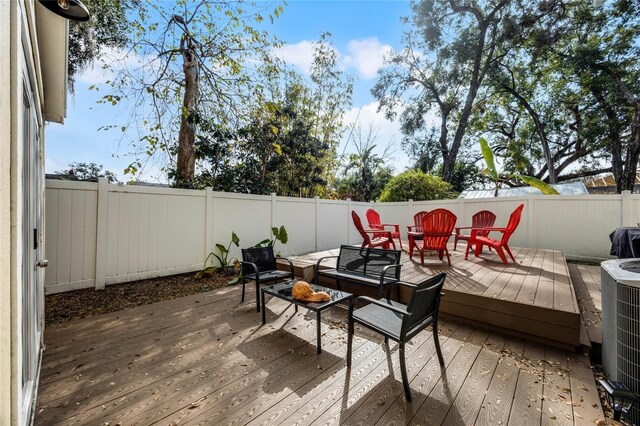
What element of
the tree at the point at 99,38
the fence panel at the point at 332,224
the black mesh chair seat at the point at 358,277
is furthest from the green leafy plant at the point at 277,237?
the tree at the point at 99,38

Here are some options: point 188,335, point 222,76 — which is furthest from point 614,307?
point 222,76

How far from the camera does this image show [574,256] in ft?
20.9

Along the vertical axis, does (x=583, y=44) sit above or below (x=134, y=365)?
above

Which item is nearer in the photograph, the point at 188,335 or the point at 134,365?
the point at 134,365

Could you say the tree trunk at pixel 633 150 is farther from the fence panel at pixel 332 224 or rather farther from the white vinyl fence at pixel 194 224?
the fence panel at pixel 332 224

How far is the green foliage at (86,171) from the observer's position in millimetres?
6784

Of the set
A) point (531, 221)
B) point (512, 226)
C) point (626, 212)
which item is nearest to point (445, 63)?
point (531, 221)

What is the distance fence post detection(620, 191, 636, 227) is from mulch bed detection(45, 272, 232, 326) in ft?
27.6

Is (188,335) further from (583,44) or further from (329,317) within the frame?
(583,44)

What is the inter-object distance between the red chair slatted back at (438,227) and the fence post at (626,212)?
4423mm

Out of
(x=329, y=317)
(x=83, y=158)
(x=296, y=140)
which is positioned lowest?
(x=329, y=317)

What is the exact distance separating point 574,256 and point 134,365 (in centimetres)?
877

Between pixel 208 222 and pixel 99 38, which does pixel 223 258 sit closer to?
pixel 208 222

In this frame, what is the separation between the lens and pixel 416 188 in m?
9.02
